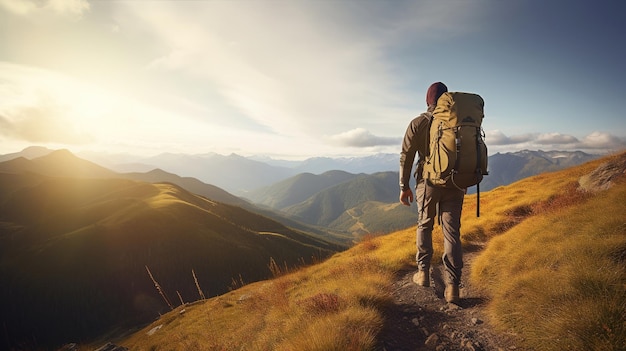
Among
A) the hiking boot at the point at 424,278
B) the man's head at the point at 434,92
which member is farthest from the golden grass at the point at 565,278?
the man's head at the point at 434,92

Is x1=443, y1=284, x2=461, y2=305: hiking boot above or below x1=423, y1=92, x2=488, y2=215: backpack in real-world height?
below

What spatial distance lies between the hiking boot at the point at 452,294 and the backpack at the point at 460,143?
2.28 m

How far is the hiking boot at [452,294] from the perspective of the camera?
5785mm

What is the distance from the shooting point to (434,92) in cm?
663

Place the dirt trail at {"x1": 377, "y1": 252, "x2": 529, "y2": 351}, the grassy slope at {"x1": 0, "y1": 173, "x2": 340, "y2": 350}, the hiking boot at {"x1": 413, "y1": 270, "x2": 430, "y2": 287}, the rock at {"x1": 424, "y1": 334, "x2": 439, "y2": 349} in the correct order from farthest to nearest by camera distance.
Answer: the grassy slope at {"x1": 0, "y1": 173, "x2": 340, "y2": 350}
the hiking boot at {"x1": 413, "y1": 270, "x2": 430, "y2": 287}
the rock at {"x1": 424, "y1": 334, "x2": 439, "y2": 349}
the dirt trail at {"x1": 377, "y1": 252, "x2": 529, "y2": 351}

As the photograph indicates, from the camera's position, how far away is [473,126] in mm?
5520

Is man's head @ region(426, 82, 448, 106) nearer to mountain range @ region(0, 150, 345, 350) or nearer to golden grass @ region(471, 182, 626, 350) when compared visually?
golden grass @ region(471, 182, 626, 350)

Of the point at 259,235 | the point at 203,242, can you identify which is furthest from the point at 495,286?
the point at 259,235

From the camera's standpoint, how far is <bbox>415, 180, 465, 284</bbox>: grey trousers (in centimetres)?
589

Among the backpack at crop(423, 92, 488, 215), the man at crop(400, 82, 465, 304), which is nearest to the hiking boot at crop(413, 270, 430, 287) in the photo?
the man at crop(400, 82, 465, 304)

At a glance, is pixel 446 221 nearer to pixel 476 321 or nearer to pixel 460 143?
pixel 460 143

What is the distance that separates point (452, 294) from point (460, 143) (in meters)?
3.35

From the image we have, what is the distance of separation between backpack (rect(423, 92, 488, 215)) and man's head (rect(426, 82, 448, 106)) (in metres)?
0.76

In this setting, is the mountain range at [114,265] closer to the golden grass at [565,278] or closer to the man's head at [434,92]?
the golden grass at [565,278]
